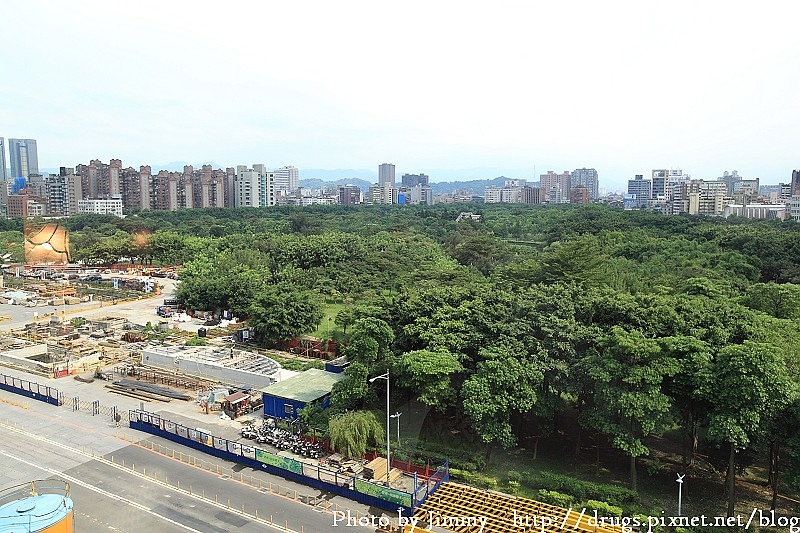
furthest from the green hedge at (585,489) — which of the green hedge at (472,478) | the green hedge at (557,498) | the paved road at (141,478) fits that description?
the paved road at (141,478)

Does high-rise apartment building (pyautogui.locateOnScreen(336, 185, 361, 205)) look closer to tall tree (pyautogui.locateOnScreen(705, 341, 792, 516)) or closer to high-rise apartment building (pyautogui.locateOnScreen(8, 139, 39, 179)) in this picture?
high-rise apartment building (pyautogui.locateOnScreen(8, 139, 39, 179))

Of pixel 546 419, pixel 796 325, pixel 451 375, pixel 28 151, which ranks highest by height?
pixel 28 151

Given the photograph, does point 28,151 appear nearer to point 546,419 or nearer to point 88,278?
point 88,278

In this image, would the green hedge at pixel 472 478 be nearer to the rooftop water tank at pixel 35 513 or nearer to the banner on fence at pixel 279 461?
the banner on fence at pixel 279 461

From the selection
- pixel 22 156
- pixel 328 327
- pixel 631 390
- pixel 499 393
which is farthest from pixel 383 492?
pixel 22 156

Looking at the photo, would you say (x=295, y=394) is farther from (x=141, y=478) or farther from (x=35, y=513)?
(x=35, y=513)

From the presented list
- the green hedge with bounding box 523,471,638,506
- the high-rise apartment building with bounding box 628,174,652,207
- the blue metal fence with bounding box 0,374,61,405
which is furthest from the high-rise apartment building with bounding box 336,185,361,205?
the green hedge with bounding box 523,471,638,506

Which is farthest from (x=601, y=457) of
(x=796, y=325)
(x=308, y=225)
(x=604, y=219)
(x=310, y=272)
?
(x=308, y=225)
